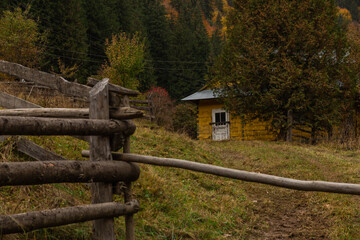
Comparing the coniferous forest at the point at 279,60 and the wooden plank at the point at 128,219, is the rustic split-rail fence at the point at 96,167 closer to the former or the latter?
the wooden plank at the point at 128,219

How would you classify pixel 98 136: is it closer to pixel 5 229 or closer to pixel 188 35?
pixel 5 229

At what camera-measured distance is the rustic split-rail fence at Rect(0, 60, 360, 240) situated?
2883mm

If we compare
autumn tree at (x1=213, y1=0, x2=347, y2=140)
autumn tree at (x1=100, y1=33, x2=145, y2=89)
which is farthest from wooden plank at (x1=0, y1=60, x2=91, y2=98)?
autumn tree at (x1=100, y1=33, x2=145, y2=89)

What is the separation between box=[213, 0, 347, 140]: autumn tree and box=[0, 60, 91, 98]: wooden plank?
45.5 feet

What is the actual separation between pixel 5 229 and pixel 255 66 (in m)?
16.4

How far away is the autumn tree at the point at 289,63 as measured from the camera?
17.1 m

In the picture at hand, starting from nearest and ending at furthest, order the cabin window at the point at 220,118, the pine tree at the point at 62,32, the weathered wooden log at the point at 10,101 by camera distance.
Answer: the weathered wooden log at the point at 10,101, the cabin window at the point at 220,118, the pine tree at the point at 62,32

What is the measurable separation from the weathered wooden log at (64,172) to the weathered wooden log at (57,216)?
269 millimetres

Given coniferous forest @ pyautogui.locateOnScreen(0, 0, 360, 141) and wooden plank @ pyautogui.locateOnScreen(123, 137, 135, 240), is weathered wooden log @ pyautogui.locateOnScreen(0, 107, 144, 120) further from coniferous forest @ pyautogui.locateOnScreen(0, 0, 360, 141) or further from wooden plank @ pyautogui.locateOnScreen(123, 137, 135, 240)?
coniferous forest @ pyautogui.locateOnScreen(0, 0, 360, 141)

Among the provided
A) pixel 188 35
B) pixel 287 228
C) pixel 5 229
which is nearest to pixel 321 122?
pixel 287 228

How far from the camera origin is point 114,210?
139 inches

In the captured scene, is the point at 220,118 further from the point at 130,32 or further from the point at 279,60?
the point at 130,32

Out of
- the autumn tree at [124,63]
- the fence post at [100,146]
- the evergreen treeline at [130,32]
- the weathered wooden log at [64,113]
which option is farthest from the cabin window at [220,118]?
the fence post at [100,146]

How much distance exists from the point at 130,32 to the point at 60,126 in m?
45.6
